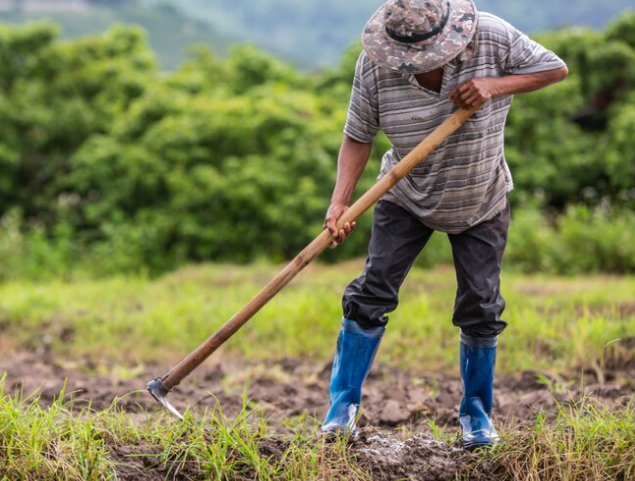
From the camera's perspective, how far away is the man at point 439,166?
318 centimetres

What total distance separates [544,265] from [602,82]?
3914 millimetres

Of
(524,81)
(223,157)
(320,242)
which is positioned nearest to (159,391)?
(320,242)

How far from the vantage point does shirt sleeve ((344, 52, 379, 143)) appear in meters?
3.40

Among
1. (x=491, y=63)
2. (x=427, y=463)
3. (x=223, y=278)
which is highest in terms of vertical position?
(x=491, y=63)

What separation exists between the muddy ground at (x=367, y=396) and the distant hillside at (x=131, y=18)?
150ft

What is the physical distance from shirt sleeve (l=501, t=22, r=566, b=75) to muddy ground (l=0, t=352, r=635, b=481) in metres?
1.30

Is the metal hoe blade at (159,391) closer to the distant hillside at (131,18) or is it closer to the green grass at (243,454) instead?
the green grass at (243,454)

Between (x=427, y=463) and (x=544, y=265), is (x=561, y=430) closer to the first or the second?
(x=427, y=463)

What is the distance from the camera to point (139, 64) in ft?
42.4

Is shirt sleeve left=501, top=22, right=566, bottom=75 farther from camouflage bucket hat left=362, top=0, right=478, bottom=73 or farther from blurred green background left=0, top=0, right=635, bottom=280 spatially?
blurred green background left=0, top=0, right=635, bottom=280

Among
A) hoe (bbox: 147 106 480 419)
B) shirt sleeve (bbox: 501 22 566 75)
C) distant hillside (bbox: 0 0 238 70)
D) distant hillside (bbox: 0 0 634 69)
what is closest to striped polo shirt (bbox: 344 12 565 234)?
shirt sleeve (bbox: 501 22 566 75)

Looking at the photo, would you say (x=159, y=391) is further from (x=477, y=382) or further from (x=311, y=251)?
(x=477, y=382)

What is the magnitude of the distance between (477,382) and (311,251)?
36.1 inches

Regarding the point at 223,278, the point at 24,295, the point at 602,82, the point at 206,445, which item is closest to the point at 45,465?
the point at 206,445
